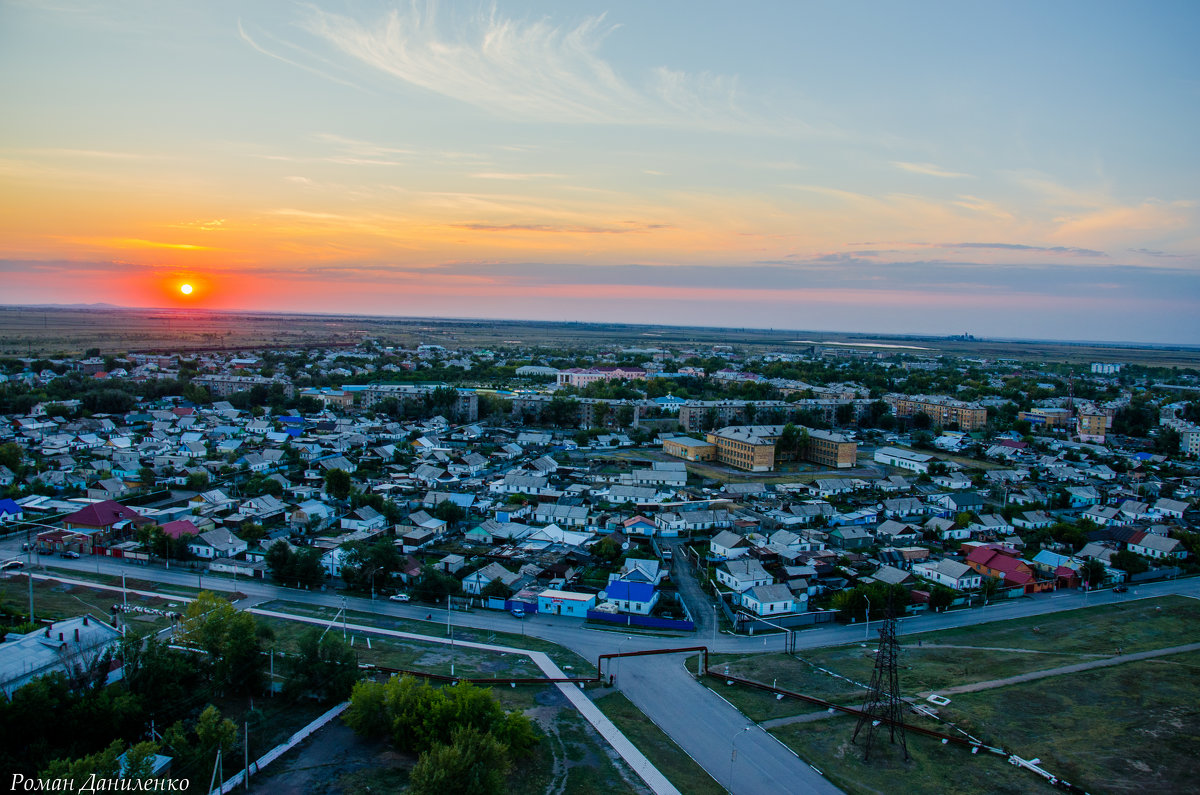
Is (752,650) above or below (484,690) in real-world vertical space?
below

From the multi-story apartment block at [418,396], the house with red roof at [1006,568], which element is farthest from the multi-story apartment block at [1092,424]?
the multi-story apartment block at [418,396]

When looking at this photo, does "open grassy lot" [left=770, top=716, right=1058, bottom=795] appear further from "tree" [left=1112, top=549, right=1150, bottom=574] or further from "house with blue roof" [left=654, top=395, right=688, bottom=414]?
"house with blue roof" [left=654, top=395, right=688, bottom=414]

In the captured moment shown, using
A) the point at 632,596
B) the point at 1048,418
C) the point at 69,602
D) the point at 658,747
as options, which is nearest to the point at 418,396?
the point at 69,602

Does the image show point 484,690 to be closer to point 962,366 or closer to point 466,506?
point 466,506

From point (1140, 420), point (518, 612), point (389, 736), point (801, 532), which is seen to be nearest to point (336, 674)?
point (389, 736)

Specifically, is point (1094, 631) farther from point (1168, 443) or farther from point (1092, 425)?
point (1092, 425)
